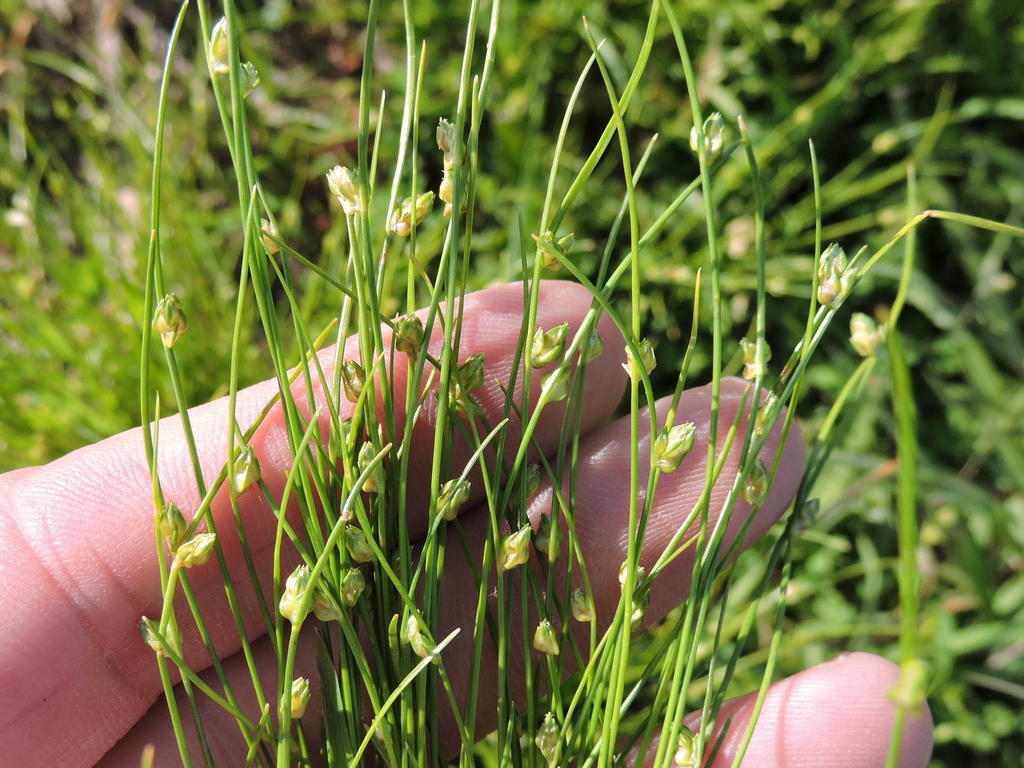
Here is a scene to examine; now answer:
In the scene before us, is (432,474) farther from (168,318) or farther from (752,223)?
(752,223)

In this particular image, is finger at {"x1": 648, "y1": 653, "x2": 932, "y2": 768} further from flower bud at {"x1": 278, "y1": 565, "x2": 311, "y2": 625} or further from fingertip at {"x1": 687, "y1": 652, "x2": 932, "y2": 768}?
flower bud at {"x1": 278, "y1": 565, "x2": 311, "y2": 625}

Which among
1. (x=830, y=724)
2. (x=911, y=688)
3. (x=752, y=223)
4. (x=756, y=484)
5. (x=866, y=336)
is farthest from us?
(x=752, y=223)

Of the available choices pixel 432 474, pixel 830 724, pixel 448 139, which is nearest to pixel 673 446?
pixel 432 474

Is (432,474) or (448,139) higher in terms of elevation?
(448,139)

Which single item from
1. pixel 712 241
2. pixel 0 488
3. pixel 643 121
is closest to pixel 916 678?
Result: pixel 712 241

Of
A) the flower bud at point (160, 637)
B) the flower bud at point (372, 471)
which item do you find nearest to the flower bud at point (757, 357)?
the flower bud at point (372, 471)

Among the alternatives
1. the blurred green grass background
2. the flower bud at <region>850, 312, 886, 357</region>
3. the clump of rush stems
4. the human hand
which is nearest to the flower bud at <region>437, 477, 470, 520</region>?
the clump of rush stems

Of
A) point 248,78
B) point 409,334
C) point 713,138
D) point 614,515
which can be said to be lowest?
point 614,515
